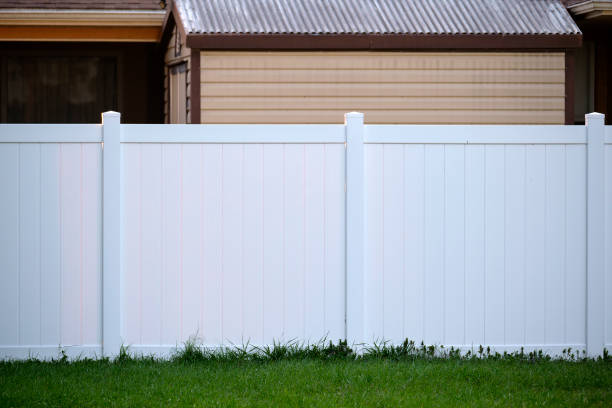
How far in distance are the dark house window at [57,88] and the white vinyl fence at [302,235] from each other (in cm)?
633

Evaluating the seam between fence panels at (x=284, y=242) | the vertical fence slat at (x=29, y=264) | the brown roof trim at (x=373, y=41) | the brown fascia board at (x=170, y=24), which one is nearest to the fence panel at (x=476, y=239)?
the seam between fence panels at (x=284, y=242)

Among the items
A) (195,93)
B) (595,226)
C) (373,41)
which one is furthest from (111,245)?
(373,41)

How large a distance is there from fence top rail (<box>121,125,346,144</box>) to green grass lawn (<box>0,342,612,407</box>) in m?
1.48

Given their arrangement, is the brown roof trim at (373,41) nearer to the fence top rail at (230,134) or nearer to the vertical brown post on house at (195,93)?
the vertical brown post on house at (195,93)

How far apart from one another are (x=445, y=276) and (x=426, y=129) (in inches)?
40.2

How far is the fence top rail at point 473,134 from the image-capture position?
20.8ft

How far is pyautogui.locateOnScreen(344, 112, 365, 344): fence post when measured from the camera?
6266 millimetres

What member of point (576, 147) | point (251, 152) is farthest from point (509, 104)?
point (251, 152)

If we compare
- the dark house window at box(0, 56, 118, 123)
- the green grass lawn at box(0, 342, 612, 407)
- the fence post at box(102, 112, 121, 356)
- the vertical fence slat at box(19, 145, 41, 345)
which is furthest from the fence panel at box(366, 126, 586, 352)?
the dark house window at box(0, 56, 118, 123)

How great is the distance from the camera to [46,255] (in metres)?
6.20

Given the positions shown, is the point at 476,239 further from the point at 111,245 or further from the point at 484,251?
the point at 111,245

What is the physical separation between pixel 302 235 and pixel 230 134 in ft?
2.78

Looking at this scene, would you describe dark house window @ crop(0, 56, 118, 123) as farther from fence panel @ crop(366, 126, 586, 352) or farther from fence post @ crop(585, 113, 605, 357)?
fence post @ crop(585, 113, 605, 357)

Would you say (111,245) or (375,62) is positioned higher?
(375,62)
